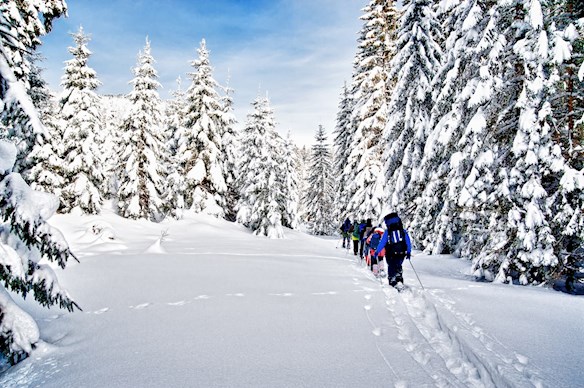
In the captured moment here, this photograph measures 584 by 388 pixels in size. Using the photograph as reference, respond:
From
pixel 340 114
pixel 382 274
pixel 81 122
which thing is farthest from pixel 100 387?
pixel 340 114

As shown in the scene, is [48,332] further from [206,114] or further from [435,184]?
[206,114]

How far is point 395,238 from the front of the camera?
30.8 feet

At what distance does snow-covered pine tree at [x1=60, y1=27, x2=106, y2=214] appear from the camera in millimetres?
24156

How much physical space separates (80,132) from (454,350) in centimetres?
2631

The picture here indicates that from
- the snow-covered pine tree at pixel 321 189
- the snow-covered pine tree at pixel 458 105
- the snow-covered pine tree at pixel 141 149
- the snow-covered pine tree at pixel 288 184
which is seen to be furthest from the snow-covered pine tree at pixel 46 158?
the snow-covered pine tree at pixel 321 189

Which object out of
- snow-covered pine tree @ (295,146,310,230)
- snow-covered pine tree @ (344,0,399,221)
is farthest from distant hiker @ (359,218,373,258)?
snow-covered pine tree @ (295,146,310,230)

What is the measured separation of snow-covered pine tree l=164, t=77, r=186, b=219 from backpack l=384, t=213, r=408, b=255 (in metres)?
21.3

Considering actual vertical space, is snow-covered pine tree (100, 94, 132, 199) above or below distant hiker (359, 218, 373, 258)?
above

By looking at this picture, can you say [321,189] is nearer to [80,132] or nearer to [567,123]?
[80,132]

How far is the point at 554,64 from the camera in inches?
345

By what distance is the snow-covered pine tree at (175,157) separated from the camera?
1128 inches

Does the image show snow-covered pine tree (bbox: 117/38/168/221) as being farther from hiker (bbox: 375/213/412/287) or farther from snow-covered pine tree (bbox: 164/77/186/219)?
hiker (bbox: 375/213/412/287)

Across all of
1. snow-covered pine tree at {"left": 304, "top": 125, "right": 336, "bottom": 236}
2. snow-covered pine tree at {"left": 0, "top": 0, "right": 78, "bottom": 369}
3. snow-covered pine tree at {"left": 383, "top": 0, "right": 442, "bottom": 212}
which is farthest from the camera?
snow-covered pine tree at {"left": 304, "top": 125, "right": 336, "bottom": 236}

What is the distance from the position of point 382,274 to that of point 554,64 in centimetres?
722
